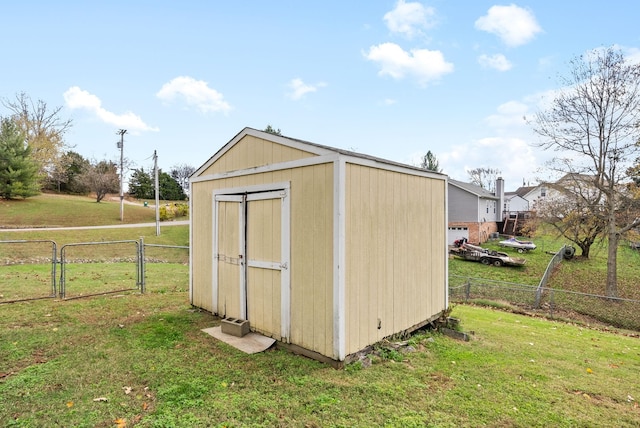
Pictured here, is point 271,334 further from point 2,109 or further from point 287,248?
point 2,109

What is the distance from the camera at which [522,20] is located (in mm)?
8805

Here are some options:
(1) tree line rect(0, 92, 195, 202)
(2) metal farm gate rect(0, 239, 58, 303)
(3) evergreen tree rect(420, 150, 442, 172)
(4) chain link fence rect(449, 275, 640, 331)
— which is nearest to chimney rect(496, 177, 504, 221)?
(3) evergreen tree rect(420, 150, 442, 172)

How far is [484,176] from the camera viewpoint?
4766cm

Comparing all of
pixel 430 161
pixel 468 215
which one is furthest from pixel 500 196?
pixel 430 161

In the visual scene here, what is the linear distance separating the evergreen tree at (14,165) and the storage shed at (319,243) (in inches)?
1095

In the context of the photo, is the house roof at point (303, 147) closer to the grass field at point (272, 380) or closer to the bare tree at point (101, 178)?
the grass field at point (272, 380)

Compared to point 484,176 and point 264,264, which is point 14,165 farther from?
point 484,176

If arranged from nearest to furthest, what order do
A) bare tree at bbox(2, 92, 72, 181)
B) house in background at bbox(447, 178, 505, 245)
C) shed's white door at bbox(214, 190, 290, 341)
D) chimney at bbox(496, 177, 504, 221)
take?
shed's white door at bbox(214, 190, 290, 341) → house in background at bbox(447, 178, 505, 245) → chimney at bbox(496, 177, 504, 221) → bare tree at bbox(2, 92, 72, 181)

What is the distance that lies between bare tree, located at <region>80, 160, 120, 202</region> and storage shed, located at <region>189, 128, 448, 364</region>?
33147mm

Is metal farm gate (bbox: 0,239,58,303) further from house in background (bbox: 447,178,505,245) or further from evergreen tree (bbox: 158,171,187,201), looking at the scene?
evergreen tree (bbox: 158,171,187,201)

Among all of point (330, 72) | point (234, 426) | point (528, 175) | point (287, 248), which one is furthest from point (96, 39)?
point (528, 175)

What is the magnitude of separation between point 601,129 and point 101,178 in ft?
127

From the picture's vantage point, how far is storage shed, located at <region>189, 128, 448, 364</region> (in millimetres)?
3570

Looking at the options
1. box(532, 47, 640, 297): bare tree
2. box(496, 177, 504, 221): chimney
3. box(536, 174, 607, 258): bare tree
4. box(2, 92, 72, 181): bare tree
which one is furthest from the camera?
box(2, 92, 72, 181): bare tree
